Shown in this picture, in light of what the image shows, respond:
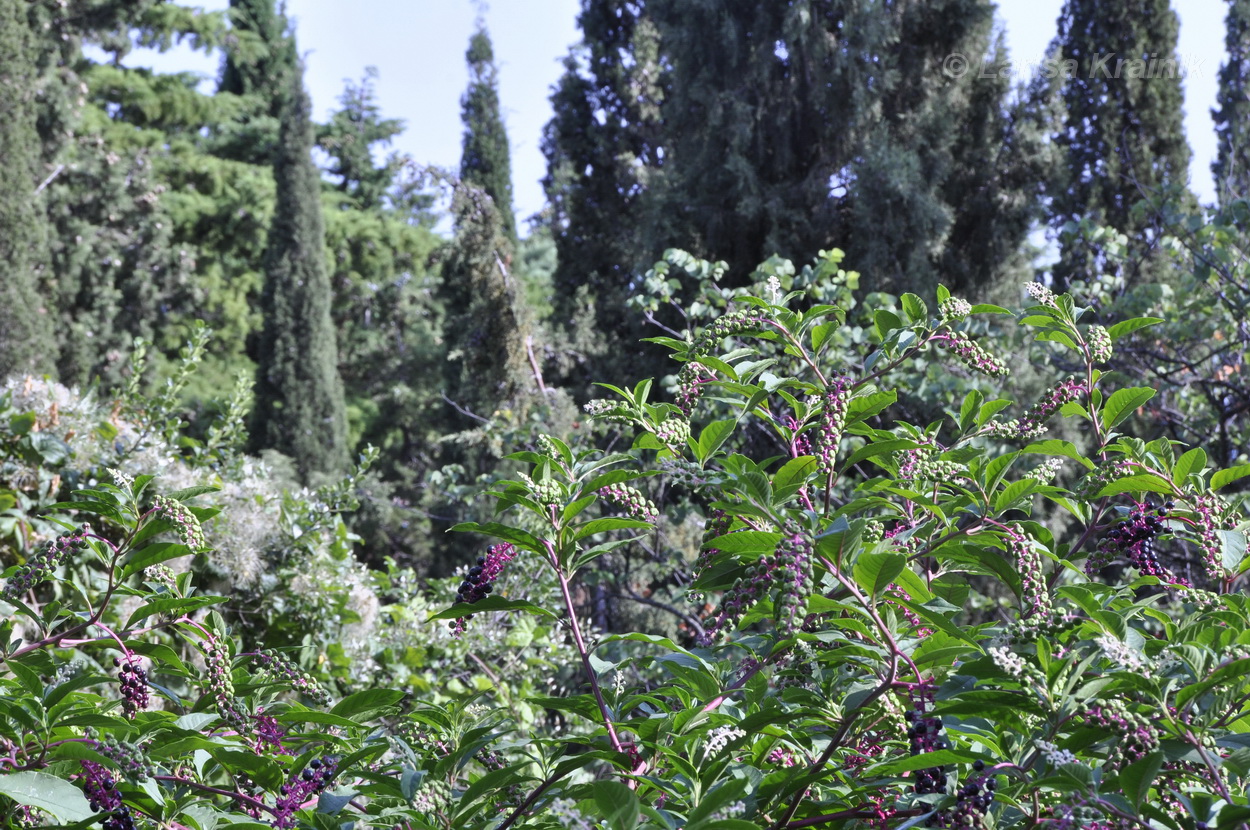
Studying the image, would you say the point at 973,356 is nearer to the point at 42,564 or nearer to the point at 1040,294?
the point at 1040,294

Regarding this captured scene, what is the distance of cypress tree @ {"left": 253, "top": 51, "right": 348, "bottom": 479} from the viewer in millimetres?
14742

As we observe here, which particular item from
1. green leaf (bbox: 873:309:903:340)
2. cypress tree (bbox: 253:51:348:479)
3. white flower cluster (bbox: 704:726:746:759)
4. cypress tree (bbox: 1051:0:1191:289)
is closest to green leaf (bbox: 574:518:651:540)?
white flower cluster (bbox: 704:726:746:759)

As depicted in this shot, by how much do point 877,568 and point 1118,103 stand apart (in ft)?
34.8

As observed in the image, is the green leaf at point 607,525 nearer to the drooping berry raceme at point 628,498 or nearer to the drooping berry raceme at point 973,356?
the drooping berry raceme at point 628,498

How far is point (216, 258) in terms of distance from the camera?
57.4 feet

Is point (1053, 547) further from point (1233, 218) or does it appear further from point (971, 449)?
point (1233, 218)

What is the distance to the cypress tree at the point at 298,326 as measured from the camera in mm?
14742

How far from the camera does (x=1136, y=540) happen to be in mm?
1349

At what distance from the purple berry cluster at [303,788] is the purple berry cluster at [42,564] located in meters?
0.52

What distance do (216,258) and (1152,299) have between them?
1616cm

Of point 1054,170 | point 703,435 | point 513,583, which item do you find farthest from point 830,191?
point 703,435

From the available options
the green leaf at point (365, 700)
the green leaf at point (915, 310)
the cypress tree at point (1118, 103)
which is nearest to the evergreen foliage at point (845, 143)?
the cypress tree at point (1118, 103)

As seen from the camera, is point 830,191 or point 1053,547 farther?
point 830,191

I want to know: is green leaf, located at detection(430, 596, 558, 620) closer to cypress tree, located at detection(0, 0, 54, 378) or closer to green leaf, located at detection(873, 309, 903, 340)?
green leaf, located at detection(873, 309, 903, 340)
